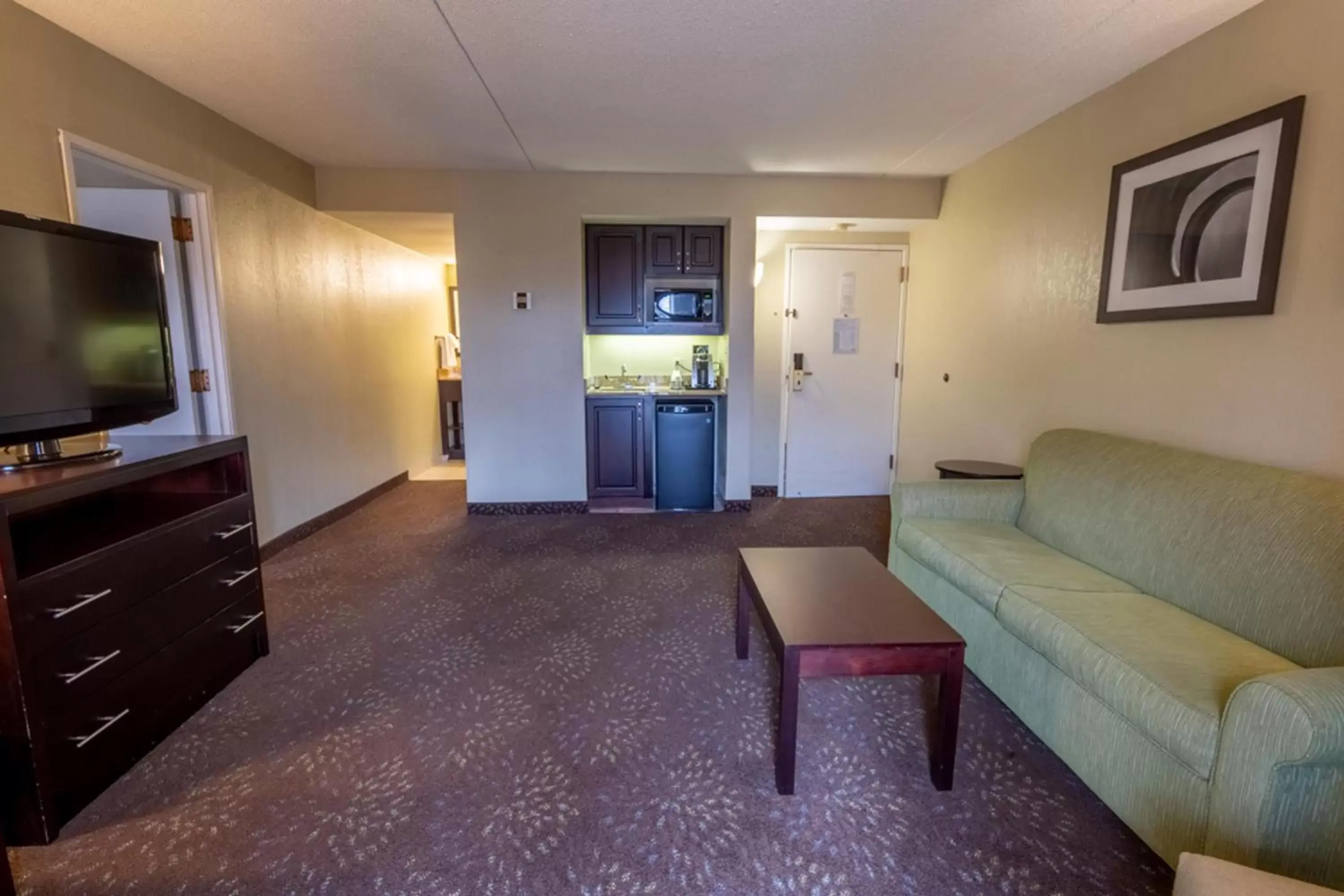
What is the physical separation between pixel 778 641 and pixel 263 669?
6.76ft

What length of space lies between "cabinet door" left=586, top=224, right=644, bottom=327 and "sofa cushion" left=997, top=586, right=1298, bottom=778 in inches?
129

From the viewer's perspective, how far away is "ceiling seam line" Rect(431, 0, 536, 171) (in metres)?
2.17

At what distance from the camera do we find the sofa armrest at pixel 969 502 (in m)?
2.80

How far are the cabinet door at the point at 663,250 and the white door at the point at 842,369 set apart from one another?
3.11 ft

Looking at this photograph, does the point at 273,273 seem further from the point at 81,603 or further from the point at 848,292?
the point at 848,292

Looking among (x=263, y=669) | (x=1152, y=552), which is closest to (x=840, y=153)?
(x=1152, y=552)

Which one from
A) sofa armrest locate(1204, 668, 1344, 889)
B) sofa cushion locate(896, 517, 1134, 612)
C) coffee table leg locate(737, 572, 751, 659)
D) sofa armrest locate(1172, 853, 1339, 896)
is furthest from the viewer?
coffee table leg locate(737, 572, 751, 659)

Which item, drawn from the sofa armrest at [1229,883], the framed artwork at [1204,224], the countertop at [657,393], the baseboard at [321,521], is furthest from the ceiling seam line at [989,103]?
the baseboard at [321,521]

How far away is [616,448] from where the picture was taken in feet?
14.9

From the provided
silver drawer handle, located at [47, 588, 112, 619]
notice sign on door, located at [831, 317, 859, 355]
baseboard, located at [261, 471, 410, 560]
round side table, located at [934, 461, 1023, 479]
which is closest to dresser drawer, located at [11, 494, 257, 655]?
silver drawer handle, located at [47, 588, 112, 619]

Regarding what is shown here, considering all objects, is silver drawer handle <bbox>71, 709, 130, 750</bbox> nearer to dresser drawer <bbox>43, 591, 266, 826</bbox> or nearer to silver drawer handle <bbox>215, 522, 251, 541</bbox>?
dresser drawer <bbox>43, 591, 266, 826</bbox>

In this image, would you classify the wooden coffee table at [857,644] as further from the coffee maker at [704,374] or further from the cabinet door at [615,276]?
the cabinet door at [615,276]

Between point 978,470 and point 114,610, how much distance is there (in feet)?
11.9

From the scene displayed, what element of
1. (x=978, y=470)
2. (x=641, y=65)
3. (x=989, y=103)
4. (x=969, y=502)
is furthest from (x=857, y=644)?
(x=989, y=103)
